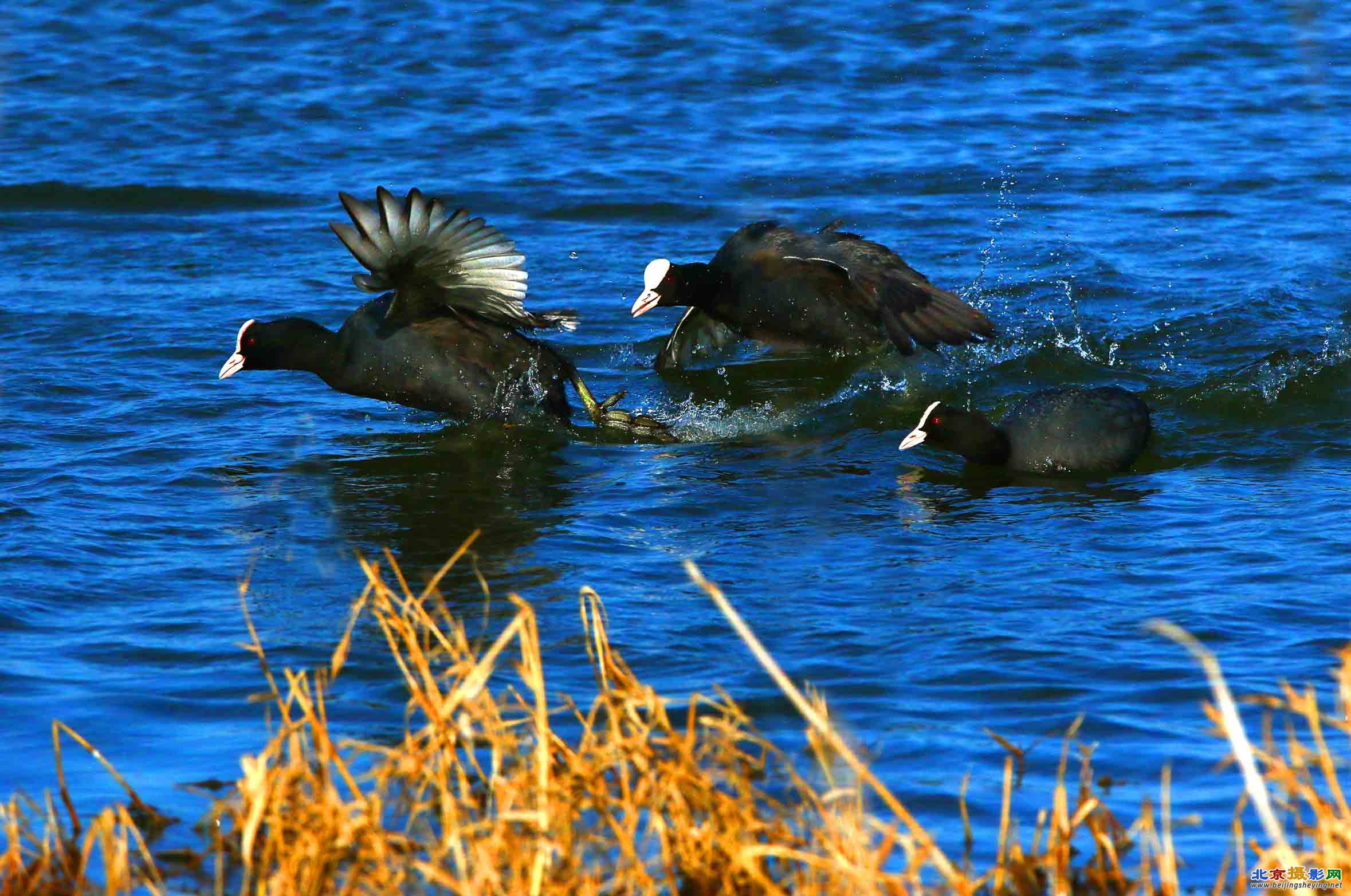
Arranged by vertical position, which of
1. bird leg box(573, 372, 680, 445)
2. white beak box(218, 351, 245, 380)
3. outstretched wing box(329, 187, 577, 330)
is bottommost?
bird leg box(573, 372, 680, 445)

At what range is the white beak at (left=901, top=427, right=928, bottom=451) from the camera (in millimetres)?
6113

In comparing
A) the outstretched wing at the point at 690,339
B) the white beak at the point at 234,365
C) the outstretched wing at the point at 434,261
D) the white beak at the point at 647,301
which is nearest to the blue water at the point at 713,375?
the outstretched wing at the point at 690,339

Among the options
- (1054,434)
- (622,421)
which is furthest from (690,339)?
(1054,434)

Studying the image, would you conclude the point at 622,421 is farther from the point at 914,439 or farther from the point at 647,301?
the point at 914,439

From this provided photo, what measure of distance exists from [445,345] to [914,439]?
181 cm

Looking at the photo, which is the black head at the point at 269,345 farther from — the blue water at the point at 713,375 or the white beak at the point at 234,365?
the blue water at the point at 713,375

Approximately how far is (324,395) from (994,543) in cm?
326

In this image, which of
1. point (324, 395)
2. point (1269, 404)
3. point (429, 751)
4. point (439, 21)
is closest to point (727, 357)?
point (324, 395)

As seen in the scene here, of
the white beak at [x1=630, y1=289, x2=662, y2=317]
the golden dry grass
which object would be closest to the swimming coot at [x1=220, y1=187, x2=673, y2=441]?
the white beak at [x1=630, y1=289, x2=662, y2=317]

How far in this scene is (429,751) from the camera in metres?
2.88

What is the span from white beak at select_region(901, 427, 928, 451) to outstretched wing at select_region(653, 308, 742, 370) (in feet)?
5.62

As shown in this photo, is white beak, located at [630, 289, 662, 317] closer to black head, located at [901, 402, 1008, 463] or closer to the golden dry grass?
black head, located at [901, 402, 1008, 463]

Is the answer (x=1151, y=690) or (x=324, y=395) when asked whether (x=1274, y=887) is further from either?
(x=324, y=395)

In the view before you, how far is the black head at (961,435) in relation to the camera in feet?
19.8
